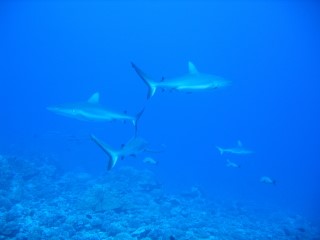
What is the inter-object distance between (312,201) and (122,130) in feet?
251

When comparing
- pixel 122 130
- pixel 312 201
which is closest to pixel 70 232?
pixel 312 201

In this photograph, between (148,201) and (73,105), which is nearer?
(73,105)

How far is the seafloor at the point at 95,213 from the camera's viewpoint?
12.0 meters

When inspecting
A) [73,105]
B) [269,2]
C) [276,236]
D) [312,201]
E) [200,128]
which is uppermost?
[269,2]

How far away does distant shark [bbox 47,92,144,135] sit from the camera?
9.01m

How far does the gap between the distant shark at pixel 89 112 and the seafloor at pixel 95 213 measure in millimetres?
4825

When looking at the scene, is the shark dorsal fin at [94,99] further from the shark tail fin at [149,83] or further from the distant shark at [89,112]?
the shark tail fin at [149,83]

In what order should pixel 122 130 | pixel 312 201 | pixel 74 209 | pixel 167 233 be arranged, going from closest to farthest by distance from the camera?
1. pixel 167 233
2. pixel 74 209
3. pixel 312 201
4. pixel 122 130

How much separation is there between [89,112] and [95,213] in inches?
281

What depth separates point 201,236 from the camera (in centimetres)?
1257

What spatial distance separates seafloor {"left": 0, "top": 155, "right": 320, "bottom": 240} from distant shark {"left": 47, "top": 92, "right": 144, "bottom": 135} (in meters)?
4.82

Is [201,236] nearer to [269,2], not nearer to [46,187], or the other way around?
[46,187]

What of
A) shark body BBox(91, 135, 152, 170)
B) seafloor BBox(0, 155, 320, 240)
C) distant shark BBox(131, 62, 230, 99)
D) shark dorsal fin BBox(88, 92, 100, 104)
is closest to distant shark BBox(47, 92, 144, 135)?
shark dorsal fin BBox(88, 92, 100, 104)

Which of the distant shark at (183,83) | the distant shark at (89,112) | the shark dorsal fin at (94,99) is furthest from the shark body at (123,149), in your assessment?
the shark dorsal fin at (94,99)
